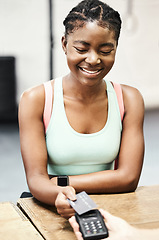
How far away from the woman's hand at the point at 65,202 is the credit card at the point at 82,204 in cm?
2

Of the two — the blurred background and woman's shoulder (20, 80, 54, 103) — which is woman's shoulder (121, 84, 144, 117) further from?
the blurred background

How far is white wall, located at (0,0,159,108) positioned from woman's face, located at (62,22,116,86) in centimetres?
435

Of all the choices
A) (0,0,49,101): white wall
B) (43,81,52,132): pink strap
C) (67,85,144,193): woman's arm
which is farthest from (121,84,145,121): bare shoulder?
(0,0,49,101): white wall

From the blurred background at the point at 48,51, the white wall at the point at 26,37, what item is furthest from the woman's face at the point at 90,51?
the white wall at the point at 26,37

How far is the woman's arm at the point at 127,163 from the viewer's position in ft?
5.65

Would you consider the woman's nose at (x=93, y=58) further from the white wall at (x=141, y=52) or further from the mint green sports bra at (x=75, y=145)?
the white wall at (x=141, y=52)

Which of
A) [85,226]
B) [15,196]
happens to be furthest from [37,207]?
[15,196]

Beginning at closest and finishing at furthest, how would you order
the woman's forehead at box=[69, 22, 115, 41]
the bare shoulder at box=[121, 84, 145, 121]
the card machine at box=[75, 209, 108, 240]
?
the card machine at box=[75, 209, 108, 240] < the woman's forehead at box=[69, 22, 115, 41] < the bare shoulder at box=[121, 84, 145, 121]

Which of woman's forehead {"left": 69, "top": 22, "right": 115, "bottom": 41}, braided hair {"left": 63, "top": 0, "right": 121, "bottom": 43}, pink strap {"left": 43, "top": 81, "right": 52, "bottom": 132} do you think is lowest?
pink strap {"left": 43, "top": 81, "right": 52, "bottom": 132}

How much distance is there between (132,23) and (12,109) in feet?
8.11

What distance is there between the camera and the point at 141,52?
22.7 feet

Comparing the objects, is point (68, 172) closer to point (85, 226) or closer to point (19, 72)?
point (85, 226)

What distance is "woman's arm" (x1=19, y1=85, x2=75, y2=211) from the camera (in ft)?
5.49

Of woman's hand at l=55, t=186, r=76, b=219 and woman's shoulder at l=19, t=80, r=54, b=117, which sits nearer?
woman's hand at l=55, t=186, r=76, b=219
